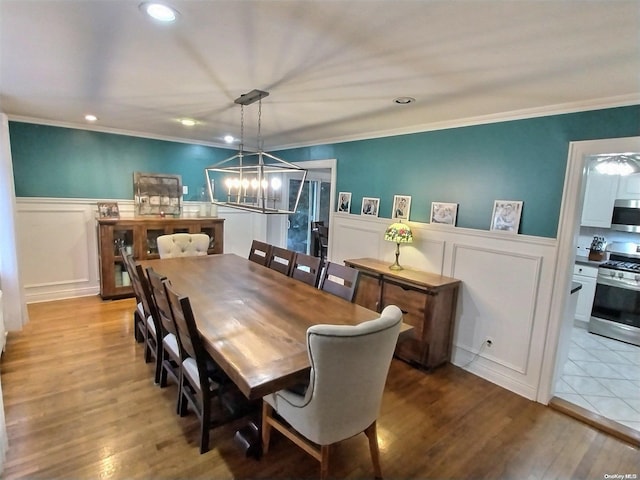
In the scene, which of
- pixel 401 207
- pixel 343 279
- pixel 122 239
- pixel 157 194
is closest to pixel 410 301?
pixel 343 279

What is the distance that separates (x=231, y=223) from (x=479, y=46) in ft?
15.6

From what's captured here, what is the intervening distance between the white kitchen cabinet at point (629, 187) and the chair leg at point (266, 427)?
15.3 ft

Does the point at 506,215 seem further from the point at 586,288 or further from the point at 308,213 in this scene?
the point at 308,213

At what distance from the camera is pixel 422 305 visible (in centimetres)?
287

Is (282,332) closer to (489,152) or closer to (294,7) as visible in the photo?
(294,7)

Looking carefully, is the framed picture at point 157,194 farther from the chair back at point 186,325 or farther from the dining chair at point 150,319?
the chair back at point 186,325

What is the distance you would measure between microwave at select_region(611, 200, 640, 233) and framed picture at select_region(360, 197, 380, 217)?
294cm

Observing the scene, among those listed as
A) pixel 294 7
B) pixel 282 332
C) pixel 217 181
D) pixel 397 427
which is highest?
pixel 294 7

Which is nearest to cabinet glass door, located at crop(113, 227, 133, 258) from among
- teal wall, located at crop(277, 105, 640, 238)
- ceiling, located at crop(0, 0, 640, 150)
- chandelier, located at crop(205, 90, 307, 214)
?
ceiling, located at crop(0, 0, 640, 150)

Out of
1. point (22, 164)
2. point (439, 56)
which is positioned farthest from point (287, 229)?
point (439, 56)

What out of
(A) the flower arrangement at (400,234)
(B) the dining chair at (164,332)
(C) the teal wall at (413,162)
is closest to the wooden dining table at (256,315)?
(B) the dining chair at (164,332)

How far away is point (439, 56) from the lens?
1.64 meters

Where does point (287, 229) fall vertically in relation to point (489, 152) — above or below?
below

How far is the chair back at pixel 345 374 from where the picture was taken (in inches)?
52.6
